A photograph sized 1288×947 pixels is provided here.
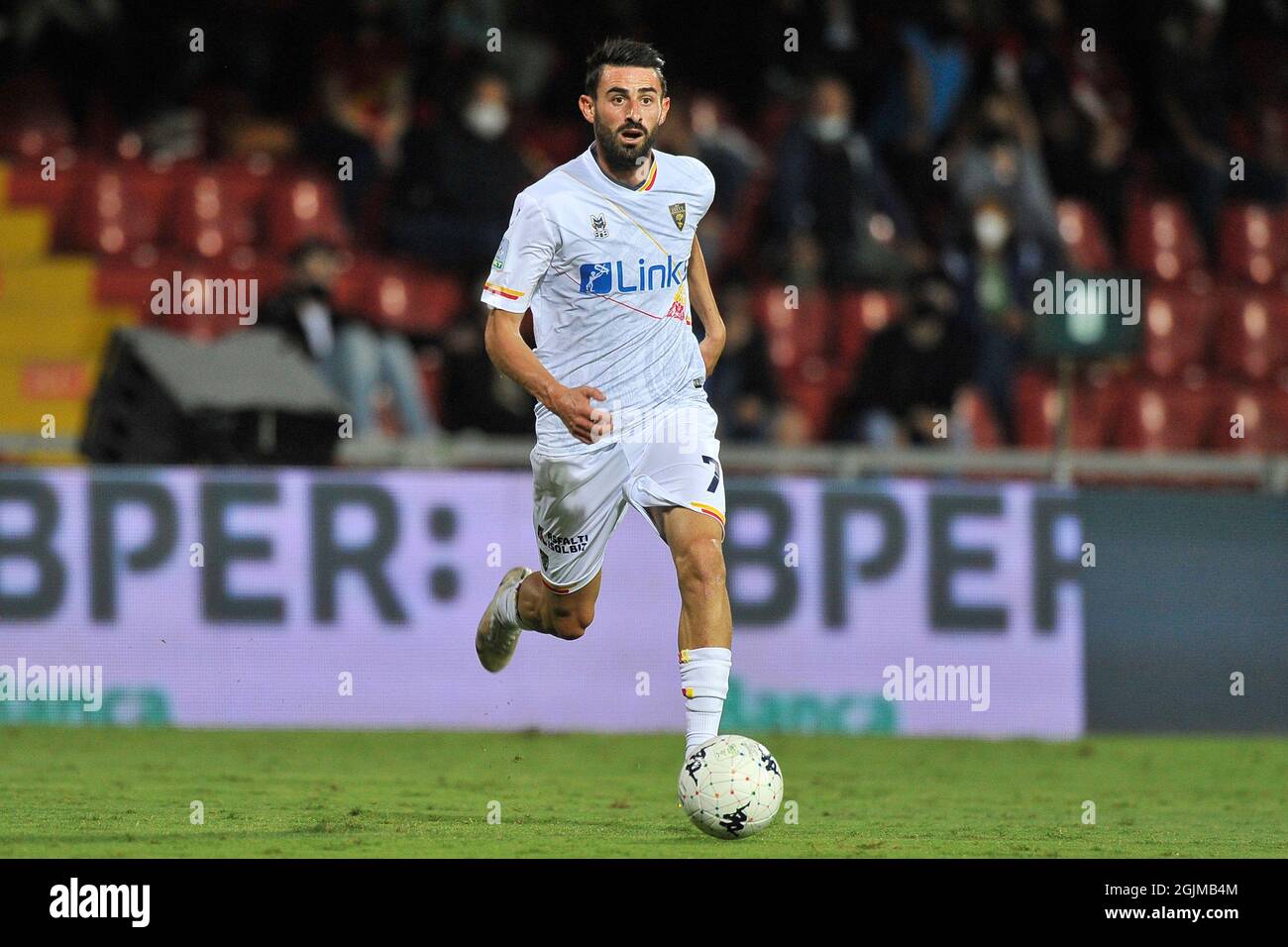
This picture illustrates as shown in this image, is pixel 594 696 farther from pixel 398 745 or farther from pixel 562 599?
pixel 562 599

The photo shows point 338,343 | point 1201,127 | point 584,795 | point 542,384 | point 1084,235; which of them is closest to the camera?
point 542,384

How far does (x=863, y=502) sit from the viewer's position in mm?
12758

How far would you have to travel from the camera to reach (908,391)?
48.0ft

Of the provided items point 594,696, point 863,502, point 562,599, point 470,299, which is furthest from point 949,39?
point 562,599

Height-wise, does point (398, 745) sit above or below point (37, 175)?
below

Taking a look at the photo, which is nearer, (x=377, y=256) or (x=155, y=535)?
(x=155, y=535)

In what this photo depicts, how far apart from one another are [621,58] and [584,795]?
310cm

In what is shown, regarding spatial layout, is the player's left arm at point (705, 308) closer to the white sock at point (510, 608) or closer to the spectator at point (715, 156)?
the white sock at point (510, 608)

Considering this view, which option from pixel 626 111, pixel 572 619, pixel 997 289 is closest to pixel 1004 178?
pixel 997 289

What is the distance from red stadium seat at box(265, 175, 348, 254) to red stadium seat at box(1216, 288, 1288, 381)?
6.88m

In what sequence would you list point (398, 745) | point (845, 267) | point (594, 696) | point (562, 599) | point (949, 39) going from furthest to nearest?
A: point (949, 39) < point (845, 267) < point (594, 696) < point (398, 745) < point (562, 599)

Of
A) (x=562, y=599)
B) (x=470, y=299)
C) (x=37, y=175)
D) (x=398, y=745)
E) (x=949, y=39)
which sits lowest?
(x=398, y=745)

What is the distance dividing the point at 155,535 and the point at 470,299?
3742 millimetres

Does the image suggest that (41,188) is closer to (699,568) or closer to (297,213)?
(297,213)
